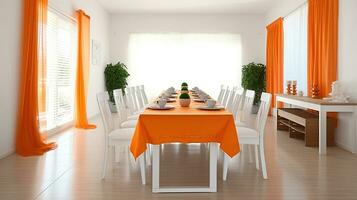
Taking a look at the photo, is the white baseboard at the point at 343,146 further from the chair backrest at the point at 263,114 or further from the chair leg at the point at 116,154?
the chair leg at the point at 116,154

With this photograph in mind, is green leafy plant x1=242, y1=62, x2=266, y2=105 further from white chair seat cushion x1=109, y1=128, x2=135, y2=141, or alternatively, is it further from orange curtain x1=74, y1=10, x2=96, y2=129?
white chair seat cushion x1=109, y1=128, x2=135, y2=141

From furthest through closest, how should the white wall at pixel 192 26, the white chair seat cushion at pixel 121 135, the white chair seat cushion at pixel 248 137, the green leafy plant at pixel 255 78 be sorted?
the white wall at pixel 192 26 → the green leafy plant at pixel 255 78 → the white chair seat cushion at pixel 248 137 → the white chair seat cushion at pixel 121 135

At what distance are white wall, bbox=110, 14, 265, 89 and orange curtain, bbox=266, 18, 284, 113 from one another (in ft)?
2.99

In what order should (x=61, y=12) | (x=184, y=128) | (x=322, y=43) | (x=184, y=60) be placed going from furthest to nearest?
(x=184, y=60) → (x=61, y=12) → (x=322, y=43) → (x=184, y=128)

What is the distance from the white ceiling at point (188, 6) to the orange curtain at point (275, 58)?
27.4 inches

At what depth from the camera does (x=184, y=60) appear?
11250mm

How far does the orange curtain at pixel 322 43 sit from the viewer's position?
18.8 feet

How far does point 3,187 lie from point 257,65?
839cm

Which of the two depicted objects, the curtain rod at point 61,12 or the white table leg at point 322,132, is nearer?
the white table leg at point 322,132

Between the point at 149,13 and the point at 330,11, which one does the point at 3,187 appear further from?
the point at 149,13

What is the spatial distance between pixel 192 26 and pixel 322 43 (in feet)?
18.1

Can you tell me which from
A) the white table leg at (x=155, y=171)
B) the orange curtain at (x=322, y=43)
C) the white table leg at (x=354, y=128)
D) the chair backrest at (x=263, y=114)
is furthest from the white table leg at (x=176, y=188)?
the orange curtain at (x=322, y=43)

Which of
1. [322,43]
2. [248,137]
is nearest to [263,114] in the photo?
[248,137]

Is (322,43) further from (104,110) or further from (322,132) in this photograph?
(104,110)
